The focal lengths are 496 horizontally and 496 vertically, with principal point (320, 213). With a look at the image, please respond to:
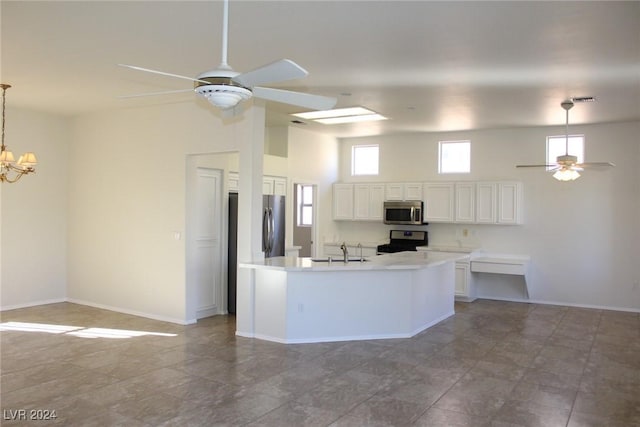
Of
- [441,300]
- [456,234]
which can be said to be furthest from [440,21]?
[456,234]

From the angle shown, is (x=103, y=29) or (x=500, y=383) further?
(x=500, y=383)

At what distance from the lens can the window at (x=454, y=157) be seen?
28.8 feet

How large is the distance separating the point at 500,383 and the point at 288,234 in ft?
15.3

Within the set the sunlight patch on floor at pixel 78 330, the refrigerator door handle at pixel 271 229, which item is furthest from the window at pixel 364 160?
the sunlight patch on floor at pixel 78 330

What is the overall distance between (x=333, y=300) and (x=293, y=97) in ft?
10.1

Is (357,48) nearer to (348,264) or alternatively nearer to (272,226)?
(348,264)

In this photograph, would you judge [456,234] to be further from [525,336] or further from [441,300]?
[525,336]

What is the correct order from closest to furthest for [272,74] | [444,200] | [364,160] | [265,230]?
[272,74]
[265,230]
[444,200]
[364,160]

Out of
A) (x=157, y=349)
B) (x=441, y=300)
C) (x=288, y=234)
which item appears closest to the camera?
(x=157, y=349)

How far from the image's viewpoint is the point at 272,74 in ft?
8.30

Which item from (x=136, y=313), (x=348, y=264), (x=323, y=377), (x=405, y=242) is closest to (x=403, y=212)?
(x=405, y=242)

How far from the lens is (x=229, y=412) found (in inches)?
143

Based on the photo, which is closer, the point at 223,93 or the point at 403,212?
the point at 223,93

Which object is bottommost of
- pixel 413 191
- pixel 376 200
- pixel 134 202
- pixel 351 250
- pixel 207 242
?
pixel 351 250
